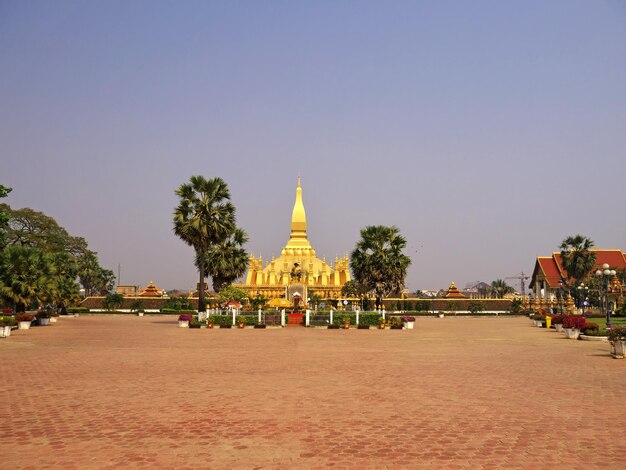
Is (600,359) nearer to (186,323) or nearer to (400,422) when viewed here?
(400,422)

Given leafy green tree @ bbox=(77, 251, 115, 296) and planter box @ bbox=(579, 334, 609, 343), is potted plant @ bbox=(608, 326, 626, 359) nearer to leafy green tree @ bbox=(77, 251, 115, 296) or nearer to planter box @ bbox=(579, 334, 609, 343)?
planter box @ bbox=(579, 334, 609, 343)

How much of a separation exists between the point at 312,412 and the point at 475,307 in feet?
220

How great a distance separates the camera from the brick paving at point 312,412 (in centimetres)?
811

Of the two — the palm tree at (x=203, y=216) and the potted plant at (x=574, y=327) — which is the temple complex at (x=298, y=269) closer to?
the palm tree at (x=203, y=216)

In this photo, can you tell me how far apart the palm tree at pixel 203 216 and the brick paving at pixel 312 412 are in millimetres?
22814

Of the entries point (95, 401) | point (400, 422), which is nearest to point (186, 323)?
point (95, 401)

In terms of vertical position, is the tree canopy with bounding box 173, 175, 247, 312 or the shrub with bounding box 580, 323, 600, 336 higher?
the tree canopy with bounding box 173, 175, 247, 312

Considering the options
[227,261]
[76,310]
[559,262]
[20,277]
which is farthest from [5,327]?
[559,262]

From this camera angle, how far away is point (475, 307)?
75.1 meters

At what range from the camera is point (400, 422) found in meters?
10.1

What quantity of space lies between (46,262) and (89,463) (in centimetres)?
3758

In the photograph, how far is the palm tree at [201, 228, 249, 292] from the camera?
51.8 meters

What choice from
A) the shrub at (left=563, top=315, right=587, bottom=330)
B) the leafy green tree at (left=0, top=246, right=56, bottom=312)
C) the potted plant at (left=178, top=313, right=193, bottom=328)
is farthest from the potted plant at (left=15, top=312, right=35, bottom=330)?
the shrub at (left=563, top=315, right=587, bottom=330)

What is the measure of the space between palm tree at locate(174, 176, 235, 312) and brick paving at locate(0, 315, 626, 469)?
22814mm
